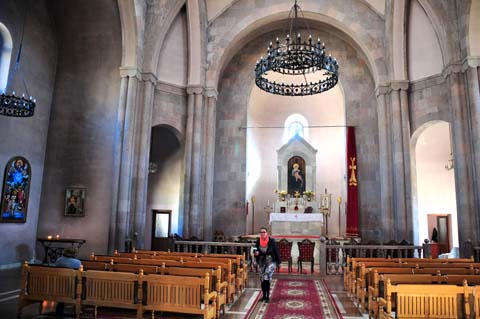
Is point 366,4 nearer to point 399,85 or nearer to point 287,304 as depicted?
point 399,85

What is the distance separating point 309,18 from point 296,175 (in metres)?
7.61

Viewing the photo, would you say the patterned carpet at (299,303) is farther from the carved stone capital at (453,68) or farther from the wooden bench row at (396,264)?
the carved stone capital at (453,68)

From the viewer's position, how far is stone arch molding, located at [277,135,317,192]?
1950 cm

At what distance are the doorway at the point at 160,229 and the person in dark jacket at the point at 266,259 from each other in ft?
34.5

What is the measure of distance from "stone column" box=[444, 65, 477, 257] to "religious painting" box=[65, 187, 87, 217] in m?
12.8

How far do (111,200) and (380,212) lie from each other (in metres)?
11.1

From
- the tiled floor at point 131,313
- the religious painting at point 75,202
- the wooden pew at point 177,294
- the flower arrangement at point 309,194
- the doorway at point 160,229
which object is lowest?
the tiled floor at point 131,313

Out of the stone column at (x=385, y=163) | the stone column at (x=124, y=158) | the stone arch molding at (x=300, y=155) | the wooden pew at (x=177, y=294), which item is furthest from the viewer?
the stone arch molding at (x=300, y=155)

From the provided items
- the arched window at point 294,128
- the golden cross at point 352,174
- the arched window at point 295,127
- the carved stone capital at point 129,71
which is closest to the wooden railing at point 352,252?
the golden cross at point 352,174

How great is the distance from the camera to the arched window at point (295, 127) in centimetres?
2167

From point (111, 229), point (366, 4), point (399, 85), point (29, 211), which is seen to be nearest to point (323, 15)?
point (366, 4)

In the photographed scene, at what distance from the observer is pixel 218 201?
57.9 feet

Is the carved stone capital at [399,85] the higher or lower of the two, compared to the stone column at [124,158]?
higher

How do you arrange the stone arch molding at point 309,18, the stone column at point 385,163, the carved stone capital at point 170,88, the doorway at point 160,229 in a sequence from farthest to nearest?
the doorway at point 160,229
the stone arch molding at point 309,18
the carved stone capital at point 170,88
the stone column at point 385,163
